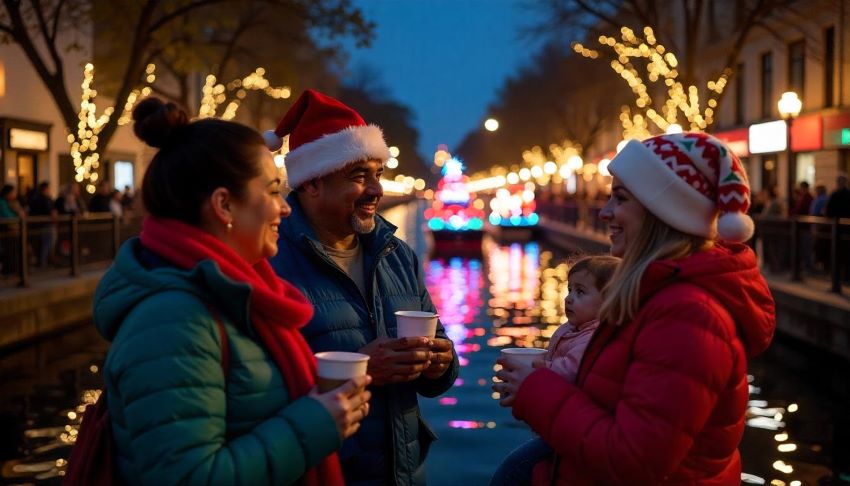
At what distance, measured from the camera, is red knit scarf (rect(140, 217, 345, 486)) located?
2.54m

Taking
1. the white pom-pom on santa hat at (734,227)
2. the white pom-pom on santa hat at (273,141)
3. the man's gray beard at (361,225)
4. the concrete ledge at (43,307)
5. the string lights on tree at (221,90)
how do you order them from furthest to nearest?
1. the string lights on tree at (221,90)
2. the concrete ledge at (43,307)
3. the white pom-pom on santa hat at (273,141)
4. the man's gray beard at (361,225)
5. the white pom-pom on santa hat at (734,227)

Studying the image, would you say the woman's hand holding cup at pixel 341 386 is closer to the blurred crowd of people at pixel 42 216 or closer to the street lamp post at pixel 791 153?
the blurred crowd of people at pixel 42 216

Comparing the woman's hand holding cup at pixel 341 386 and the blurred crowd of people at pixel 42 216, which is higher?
the blurred crowd of people at pixel 42 216

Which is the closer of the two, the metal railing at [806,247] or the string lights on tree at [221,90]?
the metal railing at [806,247]

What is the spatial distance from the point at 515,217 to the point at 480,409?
109ft

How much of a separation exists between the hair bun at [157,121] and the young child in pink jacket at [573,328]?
1549 millimetres

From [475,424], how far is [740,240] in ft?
20.4

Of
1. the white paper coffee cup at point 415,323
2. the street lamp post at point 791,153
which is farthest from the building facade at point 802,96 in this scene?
the white paper coffee cup at point 415,323

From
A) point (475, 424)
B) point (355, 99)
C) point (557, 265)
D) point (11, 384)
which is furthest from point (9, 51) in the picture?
point (355, 99)

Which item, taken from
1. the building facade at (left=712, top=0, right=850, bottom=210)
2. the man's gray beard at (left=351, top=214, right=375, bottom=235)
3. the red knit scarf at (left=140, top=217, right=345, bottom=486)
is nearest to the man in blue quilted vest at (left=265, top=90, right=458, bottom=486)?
the man's gray beard at (left=351, top=214, right=375, bottom=235)

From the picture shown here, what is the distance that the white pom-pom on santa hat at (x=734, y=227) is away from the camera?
2738mm

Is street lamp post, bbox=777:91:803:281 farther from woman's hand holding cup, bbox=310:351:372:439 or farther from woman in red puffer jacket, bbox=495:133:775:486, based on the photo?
woman's hand holding cup, bbox=310:351:372:439

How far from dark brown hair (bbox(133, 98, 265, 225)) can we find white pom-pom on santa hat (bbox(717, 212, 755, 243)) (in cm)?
127

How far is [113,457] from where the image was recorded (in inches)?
102
